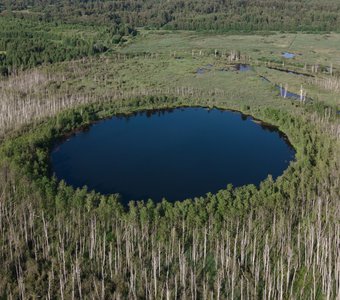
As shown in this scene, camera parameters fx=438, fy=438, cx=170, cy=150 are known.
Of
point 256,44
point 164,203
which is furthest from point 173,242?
point 256,44

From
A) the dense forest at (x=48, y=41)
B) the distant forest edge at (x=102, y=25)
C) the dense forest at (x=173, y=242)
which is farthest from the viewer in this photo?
the distant forest edge at (x=102, y=25)

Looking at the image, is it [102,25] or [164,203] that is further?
[102,25]

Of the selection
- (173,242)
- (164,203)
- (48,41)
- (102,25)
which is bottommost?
(164,203)

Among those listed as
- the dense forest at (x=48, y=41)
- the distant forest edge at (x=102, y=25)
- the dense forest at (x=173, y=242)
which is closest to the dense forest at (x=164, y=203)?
the dense forest at (x=173, y=242)

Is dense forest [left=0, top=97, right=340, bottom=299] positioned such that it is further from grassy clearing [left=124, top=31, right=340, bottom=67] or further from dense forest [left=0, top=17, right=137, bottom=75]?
grassy clearing [left=124, top=31, right=340, bottom=67]

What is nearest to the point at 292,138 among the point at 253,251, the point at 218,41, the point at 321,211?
the point at 321,211

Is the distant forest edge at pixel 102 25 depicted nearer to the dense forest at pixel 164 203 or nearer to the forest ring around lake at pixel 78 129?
the dense forest at pixel 164 203

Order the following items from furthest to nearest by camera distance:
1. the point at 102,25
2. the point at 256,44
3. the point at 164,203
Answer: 1. the point at 102,25
2. the point at 256,44
3. the point at 164,203

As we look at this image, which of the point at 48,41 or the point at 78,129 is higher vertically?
the point at 48,41

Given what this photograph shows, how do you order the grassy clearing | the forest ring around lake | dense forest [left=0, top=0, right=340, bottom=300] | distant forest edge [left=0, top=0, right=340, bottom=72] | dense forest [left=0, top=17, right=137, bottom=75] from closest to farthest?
dense forest [left=0, top=0, right=340, bottom=300]
the forest ring around lake
dense forest [left=0, top=17, right=137, bottom=75]
distant forest edge [left=0, top=0, right=340, bottom=72]
the grassy clearing

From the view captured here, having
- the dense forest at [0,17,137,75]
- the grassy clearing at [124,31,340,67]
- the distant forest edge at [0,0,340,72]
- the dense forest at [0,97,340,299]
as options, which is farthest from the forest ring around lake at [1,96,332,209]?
the grassy clearing at [124,31,340,67]

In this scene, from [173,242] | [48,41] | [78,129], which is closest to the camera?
[173,242]

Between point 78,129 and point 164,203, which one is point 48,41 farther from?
point 164,203

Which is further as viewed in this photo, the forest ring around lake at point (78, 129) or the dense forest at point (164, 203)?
the forest ring around lake at point (78, 129)
